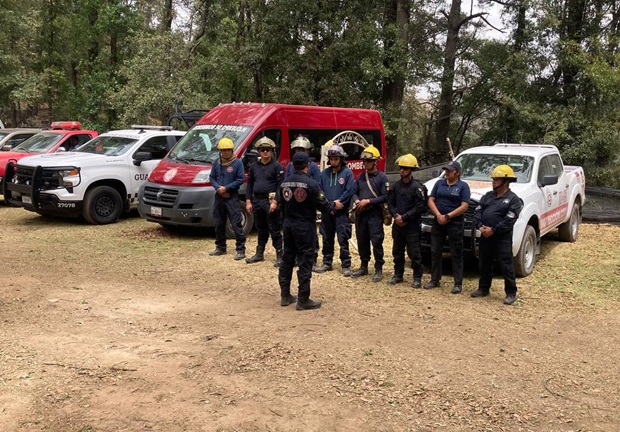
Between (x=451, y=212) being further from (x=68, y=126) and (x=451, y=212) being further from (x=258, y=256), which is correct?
(x=68, y=126)

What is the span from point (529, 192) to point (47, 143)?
1093cm

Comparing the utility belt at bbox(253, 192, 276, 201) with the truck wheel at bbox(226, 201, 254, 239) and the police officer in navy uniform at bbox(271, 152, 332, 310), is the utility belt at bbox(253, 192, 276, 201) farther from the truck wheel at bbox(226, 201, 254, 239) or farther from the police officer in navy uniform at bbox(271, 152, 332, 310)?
the truck wheel at bbox(226, 201, 254, 239)

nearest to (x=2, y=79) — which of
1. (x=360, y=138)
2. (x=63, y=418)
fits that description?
(x=360, y=138)

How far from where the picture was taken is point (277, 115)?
34.6ft

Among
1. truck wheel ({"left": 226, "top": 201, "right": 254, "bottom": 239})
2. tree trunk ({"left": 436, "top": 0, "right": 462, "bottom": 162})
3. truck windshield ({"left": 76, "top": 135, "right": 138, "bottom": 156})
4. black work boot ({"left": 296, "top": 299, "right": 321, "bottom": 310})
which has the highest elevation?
tree trunk ({"left": 436, "top": 0, "right": 462, "bottom": 162})

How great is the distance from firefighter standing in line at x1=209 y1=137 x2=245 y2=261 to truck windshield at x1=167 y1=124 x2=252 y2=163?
126 centimetres

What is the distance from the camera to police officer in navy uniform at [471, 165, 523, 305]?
6512 mm

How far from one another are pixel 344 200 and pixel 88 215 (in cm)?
583

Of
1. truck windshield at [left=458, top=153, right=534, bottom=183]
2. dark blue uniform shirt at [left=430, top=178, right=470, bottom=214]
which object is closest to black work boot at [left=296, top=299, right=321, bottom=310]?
dark blue uniform shirt at [left=430, top=178, right=470, bottom=214]

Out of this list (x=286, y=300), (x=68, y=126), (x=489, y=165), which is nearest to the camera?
(x=286, y=300)

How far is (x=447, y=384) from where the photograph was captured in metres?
4.42

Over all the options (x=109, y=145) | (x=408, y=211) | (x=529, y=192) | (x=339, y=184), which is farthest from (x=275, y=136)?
(x=529, y=192)

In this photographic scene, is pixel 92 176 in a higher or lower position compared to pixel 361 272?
higher

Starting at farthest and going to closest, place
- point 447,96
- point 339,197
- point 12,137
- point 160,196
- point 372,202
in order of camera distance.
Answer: point 447,96
point 12,137
point 160,196
point 339,197
point 372,202
